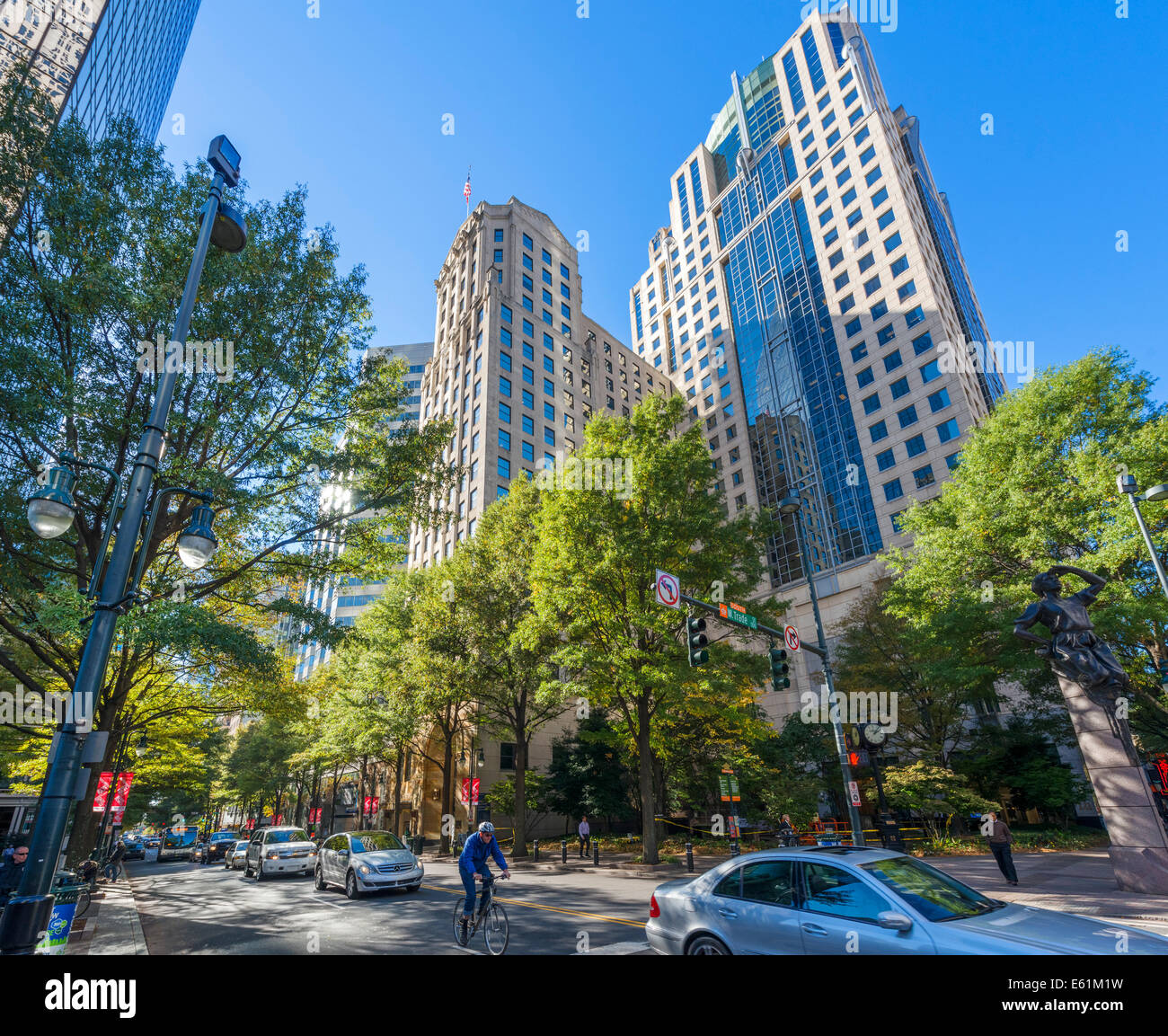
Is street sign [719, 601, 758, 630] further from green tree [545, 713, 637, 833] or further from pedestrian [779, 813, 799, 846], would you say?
green tree [545, 713, 637, 833]

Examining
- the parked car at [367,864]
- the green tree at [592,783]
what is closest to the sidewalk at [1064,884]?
the parked car at [367,864]

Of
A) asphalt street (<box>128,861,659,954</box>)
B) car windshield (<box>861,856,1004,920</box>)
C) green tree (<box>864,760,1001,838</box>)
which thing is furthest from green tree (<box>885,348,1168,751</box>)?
car windshield (<box>861,856,1004,920</box>)

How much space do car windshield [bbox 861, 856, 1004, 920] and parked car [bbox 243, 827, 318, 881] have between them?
22530mm

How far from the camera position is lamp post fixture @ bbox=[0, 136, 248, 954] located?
18.7 feet

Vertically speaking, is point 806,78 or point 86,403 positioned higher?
point 806,78

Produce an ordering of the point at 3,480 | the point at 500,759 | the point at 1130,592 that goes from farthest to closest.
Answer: the point at 500,759 < the point at 1130,592 < the point at 3,480

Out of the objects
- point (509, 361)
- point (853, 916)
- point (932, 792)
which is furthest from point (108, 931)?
point (509, 361)

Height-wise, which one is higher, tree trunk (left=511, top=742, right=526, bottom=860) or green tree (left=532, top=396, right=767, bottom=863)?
green tree (left=532, top=396, right=767, bottom=863)

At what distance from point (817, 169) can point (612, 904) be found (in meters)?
67.6

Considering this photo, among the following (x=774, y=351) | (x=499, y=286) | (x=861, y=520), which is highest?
(x=499, y=286)

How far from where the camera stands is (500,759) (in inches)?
1570

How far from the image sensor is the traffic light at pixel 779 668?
14.7 m

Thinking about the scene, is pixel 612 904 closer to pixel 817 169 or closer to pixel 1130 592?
pixel 1130 592
